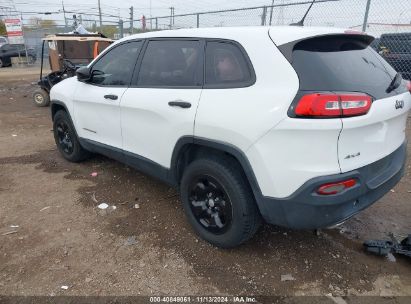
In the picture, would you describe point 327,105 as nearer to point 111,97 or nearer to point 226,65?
point 226,65

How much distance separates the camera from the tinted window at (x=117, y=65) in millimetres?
3629

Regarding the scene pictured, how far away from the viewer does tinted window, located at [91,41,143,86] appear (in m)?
3.63

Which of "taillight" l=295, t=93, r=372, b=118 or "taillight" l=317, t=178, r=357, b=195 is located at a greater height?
"taillight" l=295, t=93, r=372, b=118

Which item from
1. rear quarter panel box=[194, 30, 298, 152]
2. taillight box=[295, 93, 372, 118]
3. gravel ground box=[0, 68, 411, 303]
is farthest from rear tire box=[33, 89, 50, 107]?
taillight box=[295, 93, 372, 118]

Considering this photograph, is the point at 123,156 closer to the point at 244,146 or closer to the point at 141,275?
the point at 141,275

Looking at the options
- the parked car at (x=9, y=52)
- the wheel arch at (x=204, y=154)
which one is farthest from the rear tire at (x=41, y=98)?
the parked car at (x=9, y=52)

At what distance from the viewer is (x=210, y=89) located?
8.93ft

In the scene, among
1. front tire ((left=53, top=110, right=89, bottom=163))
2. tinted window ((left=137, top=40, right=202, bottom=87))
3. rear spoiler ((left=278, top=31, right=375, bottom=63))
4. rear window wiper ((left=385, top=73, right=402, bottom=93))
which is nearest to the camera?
rear spoiler ((left=278, top=31, right=375, bottom=63))

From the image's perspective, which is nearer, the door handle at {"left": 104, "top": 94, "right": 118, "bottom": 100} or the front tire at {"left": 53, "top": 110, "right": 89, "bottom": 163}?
the door handle at {"left": 104, "top": 94, "right": 118, "bottom": 100}

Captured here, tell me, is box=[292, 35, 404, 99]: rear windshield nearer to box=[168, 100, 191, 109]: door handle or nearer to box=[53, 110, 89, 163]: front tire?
box=[168, 100, 191, 109]: door handle

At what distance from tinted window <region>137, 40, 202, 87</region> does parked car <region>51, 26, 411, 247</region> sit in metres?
0.01

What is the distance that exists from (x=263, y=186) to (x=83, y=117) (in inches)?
109

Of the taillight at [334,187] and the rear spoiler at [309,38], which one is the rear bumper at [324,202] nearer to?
the taillight at [334,187]

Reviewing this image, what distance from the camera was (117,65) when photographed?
3820 mm
